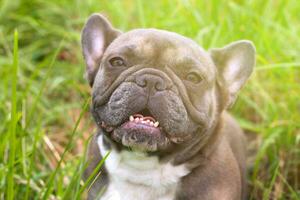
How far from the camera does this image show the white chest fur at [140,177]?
11.4 feet

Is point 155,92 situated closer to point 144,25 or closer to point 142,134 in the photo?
point 142,134

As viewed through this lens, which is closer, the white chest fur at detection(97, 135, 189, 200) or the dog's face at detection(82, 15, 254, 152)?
the dog's face at detection(82, 15, 254, 152)

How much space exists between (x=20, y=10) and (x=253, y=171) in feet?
10.0

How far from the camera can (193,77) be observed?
3379mm

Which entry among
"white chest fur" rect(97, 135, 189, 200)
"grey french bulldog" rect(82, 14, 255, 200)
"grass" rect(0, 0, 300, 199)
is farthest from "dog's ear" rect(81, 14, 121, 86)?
"white chest fur" rect(97, 135, 189, 200)

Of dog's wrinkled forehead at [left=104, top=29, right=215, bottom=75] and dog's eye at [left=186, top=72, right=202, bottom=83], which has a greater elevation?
dog's wrinkled forehead at [left=104, top=29, right=215, bottom=75]

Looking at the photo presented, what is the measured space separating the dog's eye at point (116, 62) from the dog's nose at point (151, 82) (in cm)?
22

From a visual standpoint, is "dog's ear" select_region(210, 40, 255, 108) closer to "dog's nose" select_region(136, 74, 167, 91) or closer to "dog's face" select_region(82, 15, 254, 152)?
"dog's face" select_region(82, 15, 254, 152)

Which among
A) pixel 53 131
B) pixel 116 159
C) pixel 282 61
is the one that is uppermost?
pixel 116 159

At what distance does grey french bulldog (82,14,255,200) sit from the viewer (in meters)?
3.21

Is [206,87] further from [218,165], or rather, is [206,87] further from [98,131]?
[98,131]

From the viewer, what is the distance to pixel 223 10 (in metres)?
5.41

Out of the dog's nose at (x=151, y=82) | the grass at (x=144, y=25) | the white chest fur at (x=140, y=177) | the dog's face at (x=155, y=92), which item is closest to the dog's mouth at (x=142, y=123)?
the dog's face at (x=155, y=92)

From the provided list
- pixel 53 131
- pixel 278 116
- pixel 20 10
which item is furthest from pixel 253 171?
pixel 20 10
